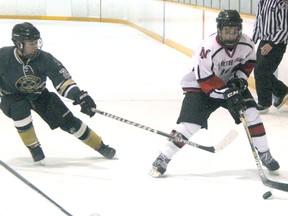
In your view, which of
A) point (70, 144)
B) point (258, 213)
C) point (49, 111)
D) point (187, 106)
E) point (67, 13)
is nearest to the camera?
point (258, 213)

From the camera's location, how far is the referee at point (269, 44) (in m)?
5.49

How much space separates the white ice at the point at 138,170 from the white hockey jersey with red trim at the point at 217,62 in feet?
1.63

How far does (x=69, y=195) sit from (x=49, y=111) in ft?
2.30

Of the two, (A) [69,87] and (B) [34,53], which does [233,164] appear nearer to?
(A) [69,87]

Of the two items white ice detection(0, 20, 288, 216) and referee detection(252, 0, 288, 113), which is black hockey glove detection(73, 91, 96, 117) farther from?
referee detection(252, 0, 288, 113)

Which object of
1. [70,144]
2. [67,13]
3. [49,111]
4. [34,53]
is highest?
[34,53]

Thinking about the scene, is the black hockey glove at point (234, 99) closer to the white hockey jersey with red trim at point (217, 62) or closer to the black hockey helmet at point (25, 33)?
the white hockey jersey with red trim at point (217, 62)

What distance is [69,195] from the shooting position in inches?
136

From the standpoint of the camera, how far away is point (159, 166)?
147 inches

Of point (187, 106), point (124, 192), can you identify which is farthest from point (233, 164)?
point (124, 192)

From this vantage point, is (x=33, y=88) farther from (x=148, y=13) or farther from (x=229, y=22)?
(x=148, y=13)

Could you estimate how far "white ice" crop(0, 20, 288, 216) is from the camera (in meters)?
3.31


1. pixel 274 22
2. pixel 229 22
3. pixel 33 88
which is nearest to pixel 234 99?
pixel 229 22

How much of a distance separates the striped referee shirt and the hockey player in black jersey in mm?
2004
